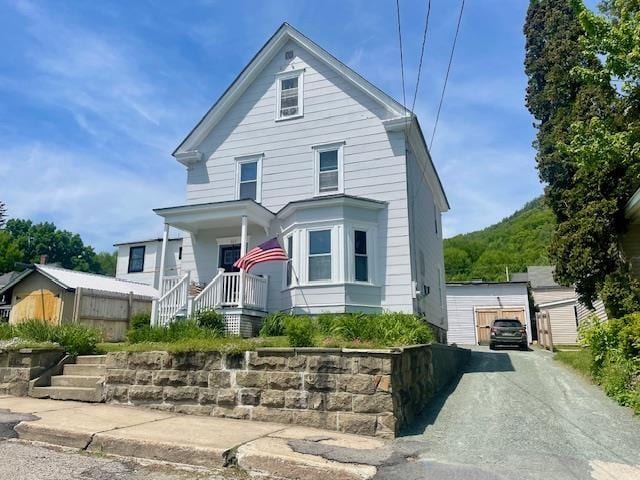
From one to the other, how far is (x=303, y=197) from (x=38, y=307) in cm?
1326

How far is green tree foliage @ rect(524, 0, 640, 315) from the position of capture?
10430mm

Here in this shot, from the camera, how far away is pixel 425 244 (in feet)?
53.0

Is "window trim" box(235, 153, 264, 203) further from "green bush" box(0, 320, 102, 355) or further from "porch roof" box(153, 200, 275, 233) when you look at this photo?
"green bush" box(0, 320, 102, 355)

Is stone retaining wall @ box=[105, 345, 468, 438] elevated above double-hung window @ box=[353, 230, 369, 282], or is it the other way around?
double-hung window @ box=[353, 230, 369, 282]

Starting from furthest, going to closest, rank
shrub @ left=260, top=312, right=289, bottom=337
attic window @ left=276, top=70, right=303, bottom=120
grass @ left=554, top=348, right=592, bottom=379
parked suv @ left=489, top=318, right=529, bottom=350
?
parked suv @ left=489, top=318, right=529, bottom=350 < attic window @ left=276, top=70, right=303, bottom=120 < shrub @ left=260, top=312, right=289, bottom=337 < grass @ left=554, top=348, right=592, bottom=379

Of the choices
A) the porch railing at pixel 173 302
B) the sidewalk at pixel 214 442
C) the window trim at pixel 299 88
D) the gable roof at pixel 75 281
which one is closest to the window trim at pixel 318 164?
the window trim at pixel 299 88

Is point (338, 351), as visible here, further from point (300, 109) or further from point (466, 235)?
point (466, 235)

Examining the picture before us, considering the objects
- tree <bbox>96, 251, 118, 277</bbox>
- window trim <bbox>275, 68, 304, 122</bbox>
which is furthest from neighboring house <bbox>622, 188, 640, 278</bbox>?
tree <bbox>96, 251, 118, 277</bbox>

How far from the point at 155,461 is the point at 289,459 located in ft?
4.88

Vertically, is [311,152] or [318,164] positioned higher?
[311,152]

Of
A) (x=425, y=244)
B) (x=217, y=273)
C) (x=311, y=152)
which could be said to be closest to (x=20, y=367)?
(x=217, y=273)

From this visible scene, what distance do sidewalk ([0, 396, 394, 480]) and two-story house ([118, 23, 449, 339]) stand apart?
5511 millimetres

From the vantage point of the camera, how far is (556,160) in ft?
48.9

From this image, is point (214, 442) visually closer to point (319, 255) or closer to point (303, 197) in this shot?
point (319, 255)
